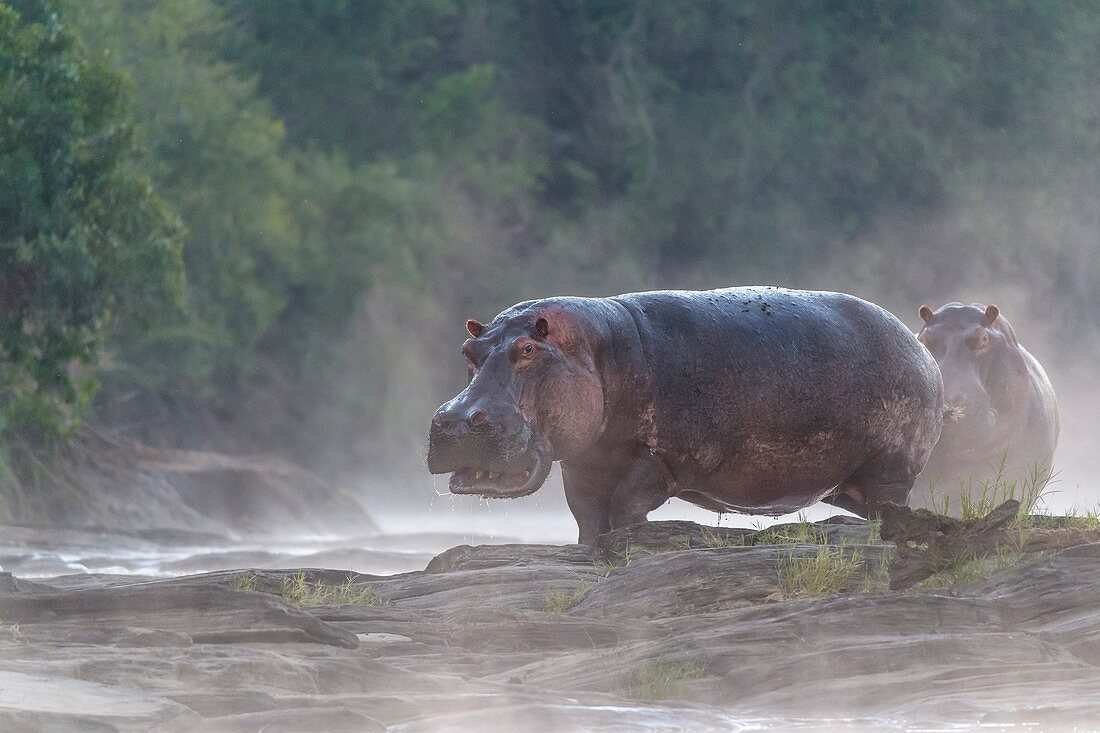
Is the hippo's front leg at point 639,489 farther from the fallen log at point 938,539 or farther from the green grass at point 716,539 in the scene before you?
the fallen log at point 938,539

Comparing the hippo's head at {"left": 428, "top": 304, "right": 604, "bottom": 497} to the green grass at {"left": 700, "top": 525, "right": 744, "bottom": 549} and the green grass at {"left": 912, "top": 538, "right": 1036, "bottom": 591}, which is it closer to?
the green grass at {"left": 700, "top": 525, "right": 744, "bottom": 549}

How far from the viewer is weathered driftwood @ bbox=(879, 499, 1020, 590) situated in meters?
5.73

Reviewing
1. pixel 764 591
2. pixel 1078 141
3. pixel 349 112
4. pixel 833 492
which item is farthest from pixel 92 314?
pixel 1078 141

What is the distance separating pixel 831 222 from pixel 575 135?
5891 millimetres

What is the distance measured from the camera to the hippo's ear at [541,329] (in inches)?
245

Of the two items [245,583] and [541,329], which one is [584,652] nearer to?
[541,329]

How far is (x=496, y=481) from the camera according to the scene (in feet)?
19.7

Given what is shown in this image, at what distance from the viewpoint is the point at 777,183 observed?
114 feet

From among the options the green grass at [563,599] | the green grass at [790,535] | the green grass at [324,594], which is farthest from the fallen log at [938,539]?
the green grass at [324,594]

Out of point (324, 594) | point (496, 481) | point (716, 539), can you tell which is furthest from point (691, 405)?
point (324, 594)

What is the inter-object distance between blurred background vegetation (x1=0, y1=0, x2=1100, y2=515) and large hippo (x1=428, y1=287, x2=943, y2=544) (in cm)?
1898

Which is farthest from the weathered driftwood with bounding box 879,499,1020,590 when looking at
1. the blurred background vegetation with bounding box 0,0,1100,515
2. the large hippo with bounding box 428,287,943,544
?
the blurred background vegetation with bounding box 0,0,1100,515

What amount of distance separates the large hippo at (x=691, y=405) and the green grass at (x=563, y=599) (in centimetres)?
39

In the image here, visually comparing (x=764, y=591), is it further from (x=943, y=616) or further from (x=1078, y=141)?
(x=1078, y=141)
